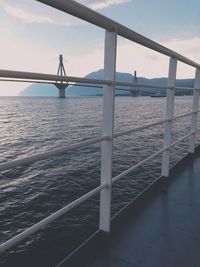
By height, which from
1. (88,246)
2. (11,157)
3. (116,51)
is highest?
(116,51)

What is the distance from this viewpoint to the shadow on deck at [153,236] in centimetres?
142

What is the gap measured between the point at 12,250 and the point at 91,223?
5.18ft

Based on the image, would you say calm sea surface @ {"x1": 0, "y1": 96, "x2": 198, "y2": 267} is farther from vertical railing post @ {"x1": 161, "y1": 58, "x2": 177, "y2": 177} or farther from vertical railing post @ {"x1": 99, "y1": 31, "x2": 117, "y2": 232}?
vertical railing post @ {"x1": 99, "y1": 31, "x2": 117, "y2": 232}

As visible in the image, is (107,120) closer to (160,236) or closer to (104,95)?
(104,95)

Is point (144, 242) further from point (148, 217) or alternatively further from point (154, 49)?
point (154, 49)

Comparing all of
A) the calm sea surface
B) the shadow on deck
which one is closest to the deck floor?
the shadow on deck

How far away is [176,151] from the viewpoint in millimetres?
10852

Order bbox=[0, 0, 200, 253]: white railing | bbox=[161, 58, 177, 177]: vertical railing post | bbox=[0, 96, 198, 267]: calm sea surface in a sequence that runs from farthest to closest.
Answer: bbox=[0, 96, 198, 267]: calm sea surface < bbox=[161, 58, 177, 177]: vertical railing post < bbox=[0, 0, 200, 253]: white railing

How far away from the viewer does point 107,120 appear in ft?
5.09

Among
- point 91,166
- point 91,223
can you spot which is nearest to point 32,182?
point 91,166

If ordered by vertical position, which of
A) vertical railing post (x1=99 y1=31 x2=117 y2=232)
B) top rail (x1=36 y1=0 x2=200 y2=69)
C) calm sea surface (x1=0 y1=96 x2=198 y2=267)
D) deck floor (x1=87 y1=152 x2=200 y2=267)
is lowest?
calm sea surface (x1=0 y1=96 x2=198 y2=267)

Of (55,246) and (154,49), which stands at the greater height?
(154,49)

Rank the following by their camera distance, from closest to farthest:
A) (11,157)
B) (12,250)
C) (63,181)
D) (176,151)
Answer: (12,250)
(63,181)
(176,151)
(11,157)

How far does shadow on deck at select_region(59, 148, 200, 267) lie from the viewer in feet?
4.67
